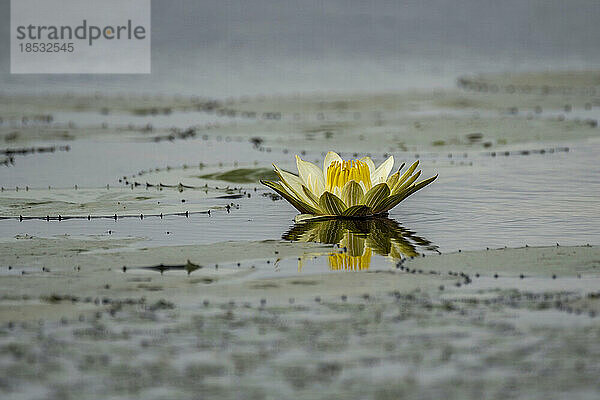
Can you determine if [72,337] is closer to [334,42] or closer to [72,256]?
Result: [72,256]

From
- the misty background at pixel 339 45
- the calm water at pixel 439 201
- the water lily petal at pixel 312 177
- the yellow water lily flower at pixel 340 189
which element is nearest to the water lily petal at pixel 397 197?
the yellow water lily flower at pixel 340 189

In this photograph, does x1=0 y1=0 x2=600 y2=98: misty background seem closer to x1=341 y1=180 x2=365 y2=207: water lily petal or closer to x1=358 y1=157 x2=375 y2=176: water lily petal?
x1=358 y1=157 x2=375 y2=176: water lily petal

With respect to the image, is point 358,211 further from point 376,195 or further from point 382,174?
point 382,174

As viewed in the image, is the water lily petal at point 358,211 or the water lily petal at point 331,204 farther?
the water lily petal at point 358,211

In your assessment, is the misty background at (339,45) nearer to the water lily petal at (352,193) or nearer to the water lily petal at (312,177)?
the water lily petal at (312,177)

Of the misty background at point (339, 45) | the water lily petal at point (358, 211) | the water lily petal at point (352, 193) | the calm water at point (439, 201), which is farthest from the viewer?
the misty background at point (339, 45)

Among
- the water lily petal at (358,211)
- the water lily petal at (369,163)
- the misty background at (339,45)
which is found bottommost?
→ the water lily petal at (358,211)
